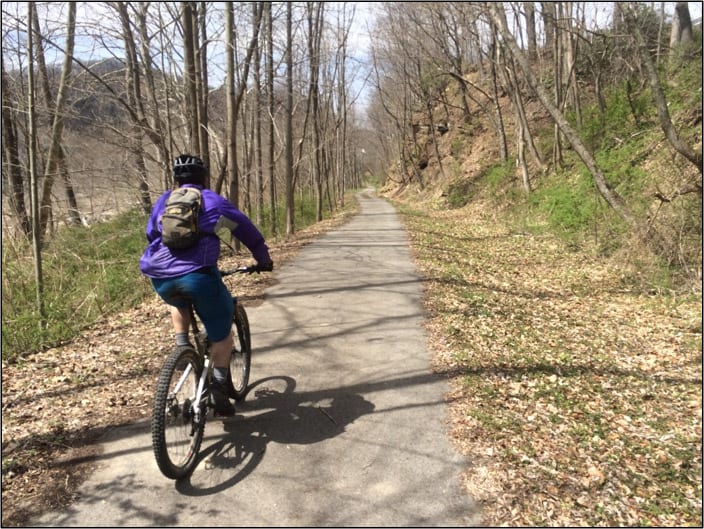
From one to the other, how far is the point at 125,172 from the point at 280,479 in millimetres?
9173

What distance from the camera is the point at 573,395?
444cm

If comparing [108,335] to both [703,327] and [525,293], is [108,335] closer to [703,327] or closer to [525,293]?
[525,293]

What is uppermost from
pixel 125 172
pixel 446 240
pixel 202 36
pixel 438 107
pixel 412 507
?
pixel 438 107

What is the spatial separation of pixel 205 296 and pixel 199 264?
231 millimetres

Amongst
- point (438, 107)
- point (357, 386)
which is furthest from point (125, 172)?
point (438, 107)

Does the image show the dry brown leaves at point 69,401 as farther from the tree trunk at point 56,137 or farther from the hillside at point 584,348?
the tree trunk at point 56,137

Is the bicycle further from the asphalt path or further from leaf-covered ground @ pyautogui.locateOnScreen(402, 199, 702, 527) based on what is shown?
leaf-covered ground @ pyautogui.locateOnScreen(402, 199, 702, 527)

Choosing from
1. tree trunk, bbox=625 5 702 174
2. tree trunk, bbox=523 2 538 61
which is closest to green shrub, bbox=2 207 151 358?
tree trunk, bbox=625 5 702 174

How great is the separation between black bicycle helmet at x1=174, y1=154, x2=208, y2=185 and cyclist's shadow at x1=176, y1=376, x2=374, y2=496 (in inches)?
77.3

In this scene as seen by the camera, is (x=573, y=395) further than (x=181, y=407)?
Yes

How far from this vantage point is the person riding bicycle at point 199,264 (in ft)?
9.95

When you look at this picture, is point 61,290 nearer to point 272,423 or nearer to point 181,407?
point 272,423

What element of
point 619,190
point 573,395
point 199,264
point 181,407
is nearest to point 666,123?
point 619,190

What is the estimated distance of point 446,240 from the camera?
13.7 m
